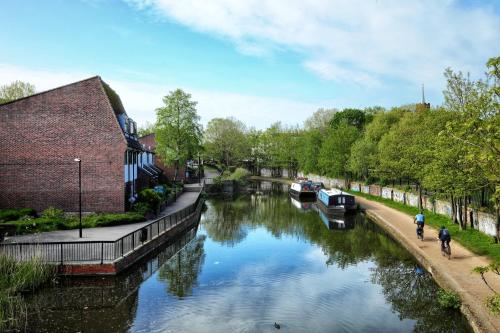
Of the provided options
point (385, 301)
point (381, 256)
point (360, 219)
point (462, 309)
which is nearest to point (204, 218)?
point (360, 219)

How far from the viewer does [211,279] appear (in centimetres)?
1931

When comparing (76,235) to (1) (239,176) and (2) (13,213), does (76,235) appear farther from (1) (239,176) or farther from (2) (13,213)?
(1) (239,176)

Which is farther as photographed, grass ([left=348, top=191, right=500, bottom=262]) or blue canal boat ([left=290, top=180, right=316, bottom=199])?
blue canal boat ([left=290, top=180, right=316, bottom=199])

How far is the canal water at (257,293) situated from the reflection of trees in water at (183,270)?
0.15 ft

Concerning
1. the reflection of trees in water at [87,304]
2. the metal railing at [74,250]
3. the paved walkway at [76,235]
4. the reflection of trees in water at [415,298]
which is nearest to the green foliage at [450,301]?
the reflection of trees in water at [415,298]

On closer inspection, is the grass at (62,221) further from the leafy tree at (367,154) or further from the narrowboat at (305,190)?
the narrowboat at (305,190)

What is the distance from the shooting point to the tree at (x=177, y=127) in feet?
188

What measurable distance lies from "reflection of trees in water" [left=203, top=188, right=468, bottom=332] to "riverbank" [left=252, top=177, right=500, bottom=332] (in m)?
0.51

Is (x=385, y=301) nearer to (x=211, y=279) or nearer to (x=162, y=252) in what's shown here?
(x=211, y=279)

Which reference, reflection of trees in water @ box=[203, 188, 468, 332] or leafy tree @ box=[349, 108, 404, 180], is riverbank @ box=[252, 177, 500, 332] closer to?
reflection of trees in water @ box=[203, 188, 468, 332]

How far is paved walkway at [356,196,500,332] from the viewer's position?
13.3 metres

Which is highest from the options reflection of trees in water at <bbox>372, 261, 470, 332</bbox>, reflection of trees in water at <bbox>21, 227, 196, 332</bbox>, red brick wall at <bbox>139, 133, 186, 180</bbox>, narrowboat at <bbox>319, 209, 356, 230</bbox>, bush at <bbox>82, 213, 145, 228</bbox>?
red brick wall at <bbox>139, 133, 186, 180</bbox>

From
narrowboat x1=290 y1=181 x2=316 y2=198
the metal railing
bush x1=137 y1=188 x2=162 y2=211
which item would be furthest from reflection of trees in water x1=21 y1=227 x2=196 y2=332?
narrowboat x1=290 y1=181 x2=316 y2=198

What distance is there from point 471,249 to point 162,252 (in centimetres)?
1605
